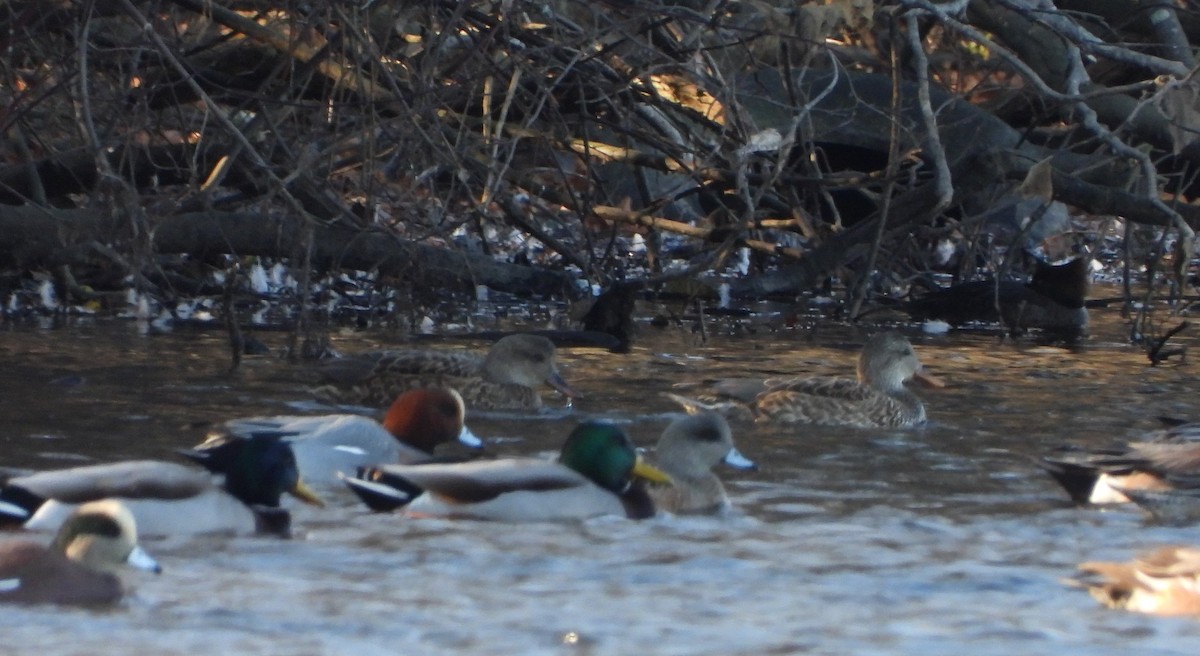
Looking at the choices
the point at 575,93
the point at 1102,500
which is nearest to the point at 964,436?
the point at 1102,500

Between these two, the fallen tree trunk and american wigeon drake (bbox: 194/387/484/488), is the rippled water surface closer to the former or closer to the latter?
american wigeon drake (bbox: 194/387/484/488)

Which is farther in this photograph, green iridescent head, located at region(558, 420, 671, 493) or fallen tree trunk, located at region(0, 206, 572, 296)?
fallen tree trunk, located at region(0, 206, 572, 296)

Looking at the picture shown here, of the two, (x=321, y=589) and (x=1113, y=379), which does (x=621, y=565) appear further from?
(x=1113, y=379)

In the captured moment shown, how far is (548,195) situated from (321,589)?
6988 mm

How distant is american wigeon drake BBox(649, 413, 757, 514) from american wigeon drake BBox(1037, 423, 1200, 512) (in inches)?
44.3

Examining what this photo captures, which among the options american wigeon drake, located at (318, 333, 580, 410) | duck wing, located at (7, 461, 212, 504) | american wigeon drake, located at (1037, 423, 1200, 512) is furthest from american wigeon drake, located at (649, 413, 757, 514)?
american wigeon drake, located at (318, 333, 580, 410)

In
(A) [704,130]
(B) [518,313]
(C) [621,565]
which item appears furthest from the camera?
(B) [518,313]

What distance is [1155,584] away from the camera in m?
5.31

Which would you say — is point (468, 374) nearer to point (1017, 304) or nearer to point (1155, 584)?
point (1155, 584)

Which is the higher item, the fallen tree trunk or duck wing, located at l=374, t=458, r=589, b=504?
the fallen tree trunk

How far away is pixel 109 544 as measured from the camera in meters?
5.41

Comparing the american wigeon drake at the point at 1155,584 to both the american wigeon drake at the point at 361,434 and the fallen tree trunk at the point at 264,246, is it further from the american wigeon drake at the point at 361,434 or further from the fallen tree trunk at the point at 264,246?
the fallen tree trunk at the point at 264,246

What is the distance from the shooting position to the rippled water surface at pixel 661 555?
5051 mm

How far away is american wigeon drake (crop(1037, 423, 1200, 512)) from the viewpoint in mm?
7043
